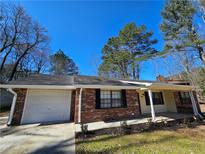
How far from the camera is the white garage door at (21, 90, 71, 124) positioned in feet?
25.0

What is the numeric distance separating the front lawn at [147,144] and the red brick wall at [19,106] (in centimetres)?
498

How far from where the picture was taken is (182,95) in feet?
36.2

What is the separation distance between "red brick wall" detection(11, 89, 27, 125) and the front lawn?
498cm

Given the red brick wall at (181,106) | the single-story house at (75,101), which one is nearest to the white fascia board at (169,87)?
the single-story house at (75,101)

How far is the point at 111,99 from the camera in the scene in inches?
328

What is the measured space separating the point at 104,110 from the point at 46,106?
383 centimetres

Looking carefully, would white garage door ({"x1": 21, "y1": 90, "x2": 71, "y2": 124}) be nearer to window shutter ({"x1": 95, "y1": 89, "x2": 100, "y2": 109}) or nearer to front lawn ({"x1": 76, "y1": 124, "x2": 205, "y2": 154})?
window shutter ({"x1": 95, "y1": 89, "x2": 100, "y2": 109})

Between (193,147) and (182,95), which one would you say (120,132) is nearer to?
(193,147)

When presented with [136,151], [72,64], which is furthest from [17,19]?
[136,151]

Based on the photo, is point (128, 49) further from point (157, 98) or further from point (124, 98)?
point (124, 98)

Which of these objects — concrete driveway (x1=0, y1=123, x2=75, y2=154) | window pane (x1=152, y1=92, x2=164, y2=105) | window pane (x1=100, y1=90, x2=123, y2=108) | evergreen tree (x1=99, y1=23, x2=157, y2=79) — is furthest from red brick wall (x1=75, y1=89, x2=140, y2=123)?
evergreen tree (x1=99, y1=23, x2=157, y2=79)

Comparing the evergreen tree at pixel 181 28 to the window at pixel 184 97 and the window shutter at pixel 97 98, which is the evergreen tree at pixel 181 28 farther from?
the window shutter at pixel 97 98

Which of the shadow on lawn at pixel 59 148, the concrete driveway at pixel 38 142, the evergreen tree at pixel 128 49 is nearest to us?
the shadow on lawn at pixel 59 148

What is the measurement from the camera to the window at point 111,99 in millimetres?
8031
